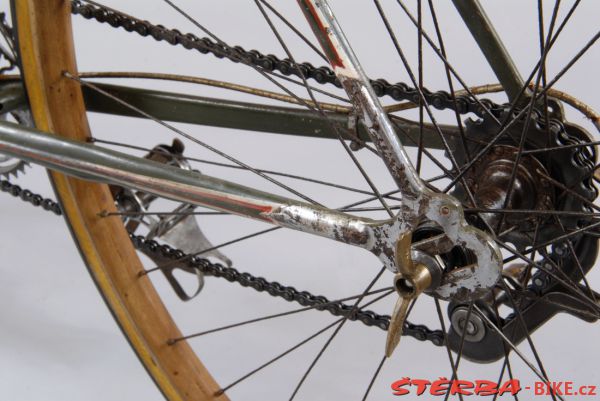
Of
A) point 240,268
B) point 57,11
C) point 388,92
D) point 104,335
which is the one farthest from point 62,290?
point 388,92

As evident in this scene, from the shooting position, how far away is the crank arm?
50.4 inches

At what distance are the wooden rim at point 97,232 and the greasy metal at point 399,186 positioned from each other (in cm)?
49

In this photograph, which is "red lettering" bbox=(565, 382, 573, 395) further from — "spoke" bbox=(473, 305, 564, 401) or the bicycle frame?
the bicycle frame

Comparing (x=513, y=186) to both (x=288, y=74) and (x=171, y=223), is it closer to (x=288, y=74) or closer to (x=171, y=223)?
(x=288, y=74)

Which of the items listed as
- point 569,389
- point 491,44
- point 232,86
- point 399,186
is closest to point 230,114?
point 232,86

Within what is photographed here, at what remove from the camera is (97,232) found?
5.58 ft

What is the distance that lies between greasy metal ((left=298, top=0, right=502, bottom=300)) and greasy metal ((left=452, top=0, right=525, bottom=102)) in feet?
1.04

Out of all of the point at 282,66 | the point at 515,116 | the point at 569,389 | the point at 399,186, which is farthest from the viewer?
the point at 569,389

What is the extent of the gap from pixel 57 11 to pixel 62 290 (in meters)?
0.66

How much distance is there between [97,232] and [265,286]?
0.80ft

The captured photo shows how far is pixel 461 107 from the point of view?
1553 millimetres

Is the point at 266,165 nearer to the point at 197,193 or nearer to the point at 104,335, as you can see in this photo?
the point at 104,335

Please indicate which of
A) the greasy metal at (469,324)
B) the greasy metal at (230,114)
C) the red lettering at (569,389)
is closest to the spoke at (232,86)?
the greasy metal at (230,114)

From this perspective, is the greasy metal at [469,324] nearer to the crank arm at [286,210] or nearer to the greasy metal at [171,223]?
the crank arm at [286,210]
